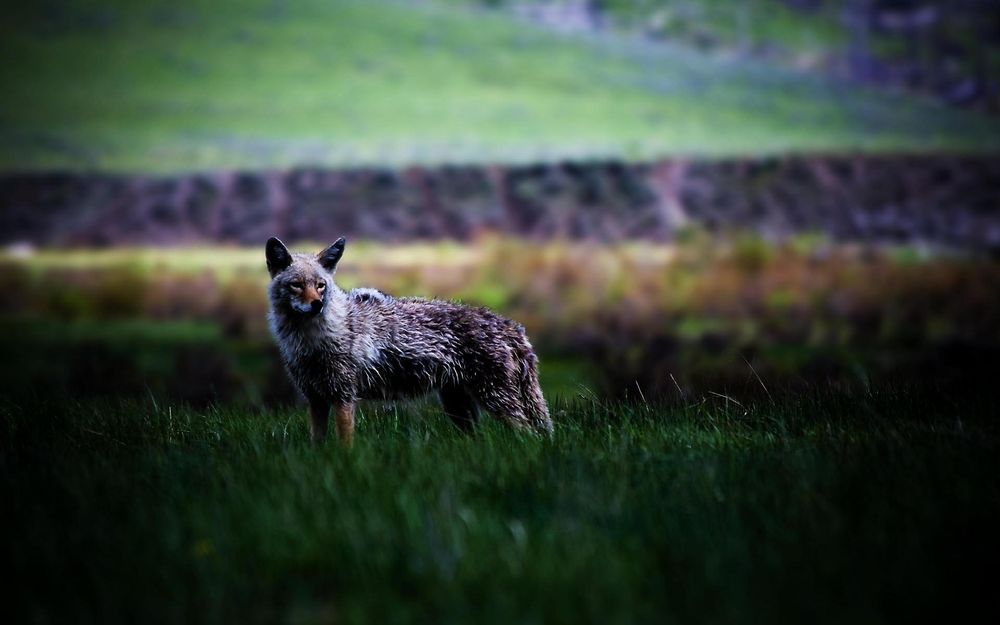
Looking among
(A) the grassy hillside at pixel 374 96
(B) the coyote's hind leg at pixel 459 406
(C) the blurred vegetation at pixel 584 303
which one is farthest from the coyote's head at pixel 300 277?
(A) the grassy hillside at pixel 374 96

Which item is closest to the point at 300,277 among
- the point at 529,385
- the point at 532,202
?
the point at 529,385

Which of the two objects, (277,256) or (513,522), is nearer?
(513,522)

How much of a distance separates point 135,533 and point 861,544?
242cm

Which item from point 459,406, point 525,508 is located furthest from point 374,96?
point 525,508

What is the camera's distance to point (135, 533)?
3.35m

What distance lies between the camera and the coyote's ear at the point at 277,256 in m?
5.05

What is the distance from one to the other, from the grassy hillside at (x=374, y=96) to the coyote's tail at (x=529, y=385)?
19.5 m

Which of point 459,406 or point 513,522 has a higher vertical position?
point 513,522

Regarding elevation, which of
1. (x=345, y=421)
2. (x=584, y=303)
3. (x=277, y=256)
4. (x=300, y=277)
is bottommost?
(x=584, y=303)

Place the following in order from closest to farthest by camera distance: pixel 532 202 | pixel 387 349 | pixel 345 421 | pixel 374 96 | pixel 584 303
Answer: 1. pixel 345 421
2. pixel 387 349
3. pixel 584 303
4. pixel 532 202
5. pixel 374 96

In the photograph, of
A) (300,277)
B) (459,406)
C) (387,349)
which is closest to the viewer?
(300,277)

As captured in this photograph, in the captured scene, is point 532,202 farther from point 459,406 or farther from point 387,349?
point 387,349

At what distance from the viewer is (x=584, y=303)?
1836cm

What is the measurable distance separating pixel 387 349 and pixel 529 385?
2.59 ft
